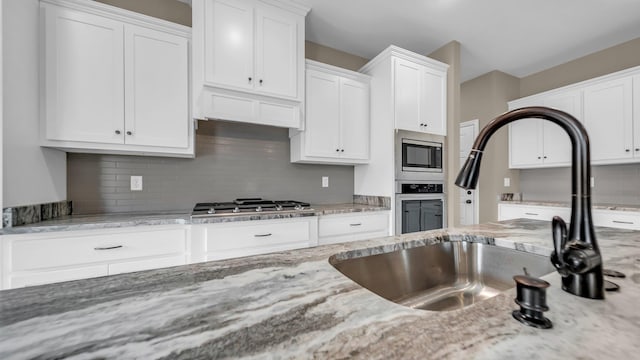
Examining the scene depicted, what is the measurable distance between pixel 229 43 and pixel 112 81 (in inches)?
34.1

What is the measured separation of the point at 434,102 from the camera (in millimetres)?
2801

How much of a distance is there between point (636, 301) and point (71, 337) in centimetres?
101

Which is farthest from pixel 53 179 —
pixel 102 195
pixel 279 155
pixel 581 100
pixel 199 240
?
pixel 581 100

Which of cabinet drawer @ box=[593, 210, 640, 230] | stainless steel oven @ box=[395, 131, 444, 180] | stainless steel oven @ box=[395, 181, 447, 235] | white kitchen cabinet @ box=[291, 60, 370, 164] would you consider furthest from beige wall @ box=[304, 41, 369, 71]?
cabinet drawer @ box=[593, 210, 640, 230]

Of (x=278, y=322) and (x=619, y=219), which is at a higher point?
(x=278, y=322)

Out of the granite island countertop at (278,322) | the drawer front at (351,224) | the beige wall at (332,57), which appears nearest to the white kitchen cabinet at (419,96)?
the beige wall at (332,57)

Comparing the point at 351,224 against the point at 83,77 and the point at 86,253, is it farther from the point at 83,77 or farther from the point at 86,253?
the point at 83,77

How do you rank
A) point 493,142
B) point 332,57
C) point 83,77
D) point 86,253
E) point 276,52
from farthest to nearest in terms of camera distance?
1. point 493,142
2. point 332,57
3. point 276,52
4. point 83,77
5. point 86,253

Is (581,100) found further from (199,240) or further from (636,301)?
(199,240)

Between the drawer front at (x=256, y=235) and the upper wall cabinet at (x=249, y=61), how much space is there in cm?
87

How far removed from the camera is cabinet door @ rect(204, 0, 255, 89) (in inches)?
78.0

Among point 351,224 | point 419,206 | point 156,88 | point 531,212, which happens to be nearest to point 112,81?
point 156,88

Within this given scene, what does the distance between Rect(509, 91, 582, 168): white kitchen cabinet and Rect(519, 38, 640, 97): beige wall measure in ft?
1.25

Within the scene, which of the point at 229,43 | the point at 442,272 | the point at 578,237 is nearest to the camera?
the point at 578,237
